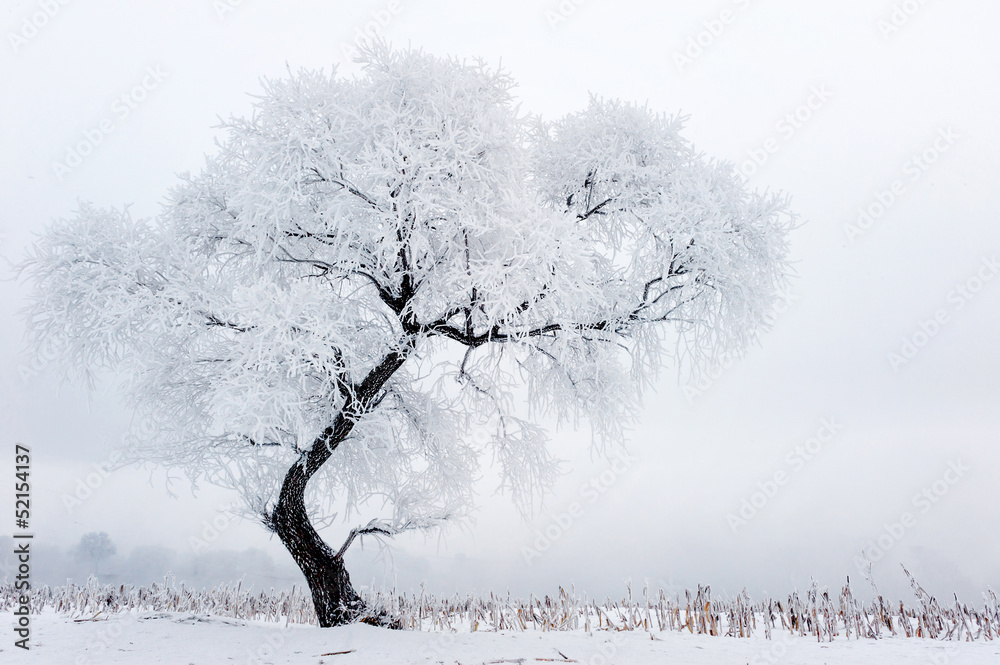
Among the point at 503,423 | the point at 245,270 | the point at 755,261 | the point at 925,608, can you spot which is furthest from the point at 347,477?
the point at 925,608

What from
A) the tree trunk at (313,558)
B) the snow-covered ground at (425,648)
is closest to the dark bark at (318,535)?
the tree trunk at (313,558)

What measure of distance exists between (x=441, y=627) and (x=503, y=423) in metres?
3.06

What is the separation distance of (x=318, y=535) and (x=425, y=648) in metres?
2.44

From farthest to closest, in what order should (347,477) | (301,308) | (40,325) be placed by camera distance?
1. (347,477)
2. (40,325)
3. (301,308)

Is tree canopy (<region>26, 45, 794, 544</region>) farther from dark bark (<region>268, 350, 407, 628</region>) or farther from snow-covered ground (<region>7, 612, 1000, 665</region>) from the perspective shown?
snow-covered ground (<region>7, 612, 1000, 665</region>)

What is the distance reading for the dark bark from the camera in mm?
8055

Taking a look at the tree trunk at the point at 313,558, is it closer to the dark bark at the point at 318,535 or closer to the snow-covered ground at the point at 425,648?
the dark bark at the point at 318,535

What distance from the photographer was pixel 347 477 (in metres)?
9.66

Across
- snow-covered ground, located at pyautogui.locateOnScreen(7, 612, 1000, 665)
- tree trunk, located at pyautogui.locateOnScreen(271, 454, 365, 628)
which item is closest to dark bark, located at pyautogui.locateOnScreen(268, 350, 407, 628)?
tree trunk, located at pyautogui.locateOnScreen(271, 454, 365, 628)

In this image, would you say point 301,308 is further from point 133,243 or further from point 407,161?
point 133,243

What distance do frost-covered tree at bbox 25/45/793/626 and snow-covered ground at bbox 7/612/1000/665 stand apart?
120cm

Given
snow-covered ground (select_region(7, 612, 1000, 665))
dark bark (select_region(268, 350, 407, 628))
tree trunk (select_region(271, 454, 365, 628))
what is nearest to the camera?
snow-covered ground (select_region(7, 612, 1000, 665))

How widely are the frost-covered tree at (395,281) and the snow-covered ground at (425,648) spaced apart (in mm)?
1205

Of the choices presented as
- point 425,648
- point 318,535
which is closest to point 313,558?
point 318,535
